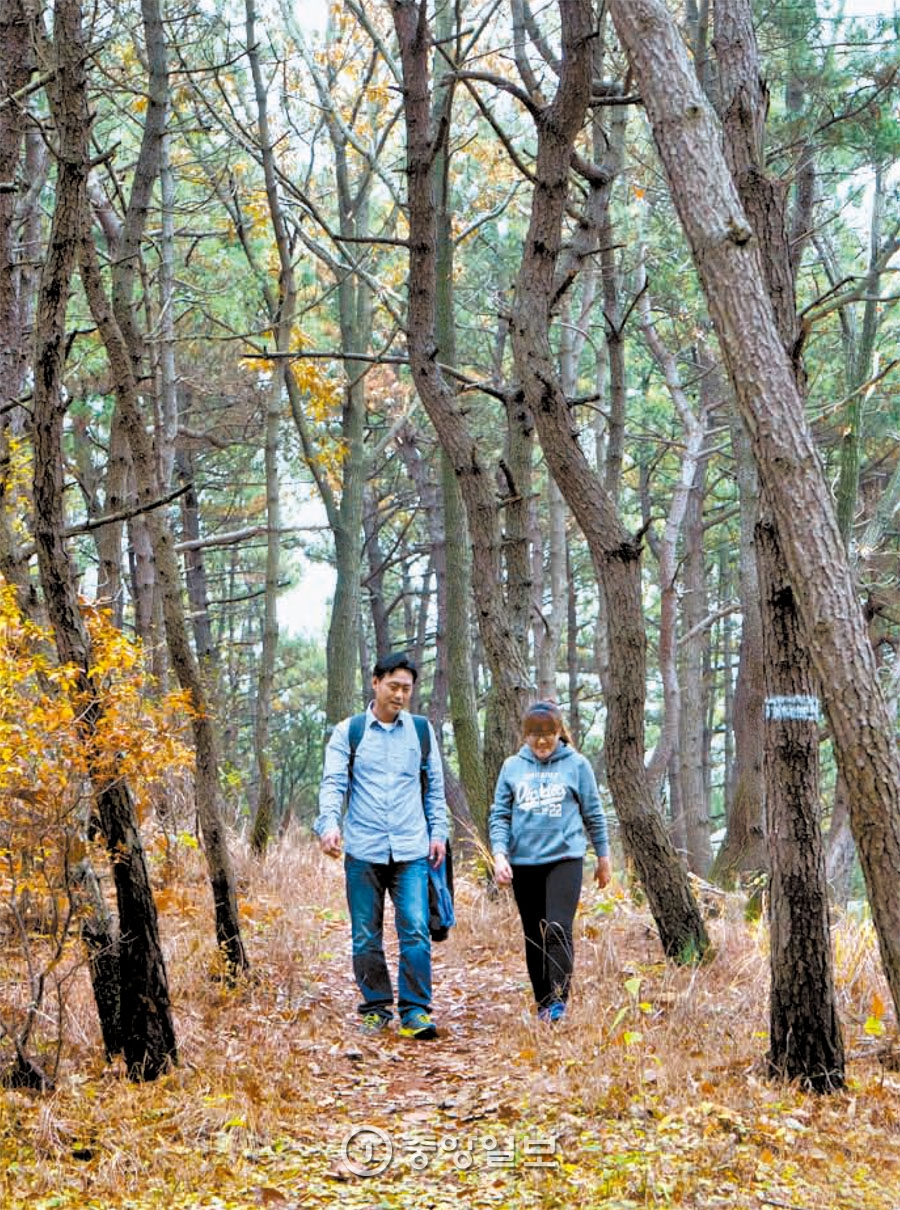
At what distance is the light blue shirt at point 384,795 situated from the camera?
6.17 m

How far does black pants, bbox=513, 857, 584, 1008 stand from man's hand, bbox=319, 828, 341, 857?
3.31ft

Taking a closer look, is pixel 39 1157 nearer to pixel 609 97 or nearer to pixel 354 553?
pixel 609 97

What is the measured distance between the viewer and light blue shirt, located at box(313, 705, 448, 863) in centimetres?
617

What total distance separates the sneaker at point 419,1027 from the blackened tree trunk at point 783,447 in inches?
107

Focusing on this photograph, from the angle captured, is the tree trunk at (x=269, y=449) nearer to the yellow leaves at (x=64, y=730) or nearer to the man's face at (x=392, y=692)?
the man's face at (x=392, y=692)

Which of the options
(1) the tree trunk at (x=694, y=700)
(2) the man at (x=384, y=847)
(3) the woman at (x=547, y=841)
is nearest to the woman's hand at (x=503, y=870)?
(3) the woman at (x=547, y=841)

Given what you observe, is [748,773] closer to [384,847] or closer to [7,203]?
[384,847]

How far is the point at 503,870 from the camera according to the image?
6.08 meters

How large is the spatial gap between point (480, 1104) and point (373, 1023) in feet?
3.93

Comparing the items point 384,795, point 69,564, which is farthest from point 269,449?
point 69,564

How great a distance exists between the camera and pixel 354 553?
47.0 feet

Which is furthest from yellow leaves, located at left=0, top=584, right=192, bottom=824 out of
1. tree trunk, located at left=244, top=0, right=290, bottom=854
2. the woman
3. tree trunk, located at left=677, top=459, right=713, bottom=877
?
tree trunk, located at left=677, top=459, right=713, bottom=877

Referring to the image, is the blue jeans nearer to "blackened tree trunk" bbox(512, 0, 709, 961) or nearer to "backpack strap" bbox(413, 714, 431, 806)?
"backpack strap" bbox(413, 714, 431, 806)

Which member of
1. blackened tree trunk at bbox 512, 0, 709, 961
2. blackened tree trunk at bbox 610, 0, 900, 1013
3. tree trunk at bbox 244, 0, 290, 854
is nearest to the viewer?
blackened tree trunk at bbox 610, 0, 900, 1013
